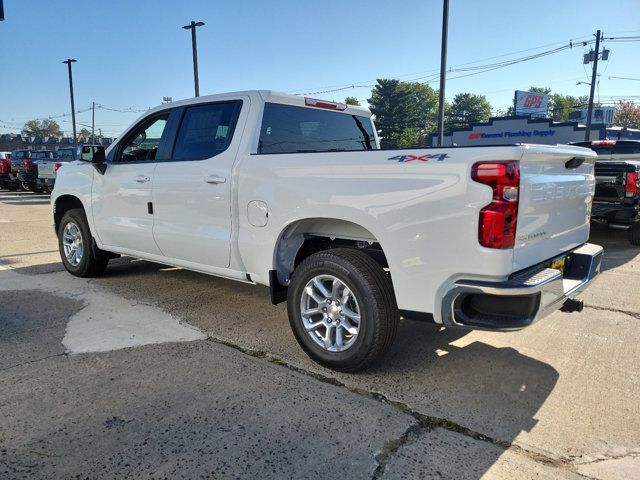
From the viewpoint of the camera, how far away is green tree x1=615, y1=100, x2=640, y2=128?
87.9 m

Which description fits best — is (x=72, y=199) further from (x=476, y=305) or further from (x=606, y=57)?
(x=606, y=57)

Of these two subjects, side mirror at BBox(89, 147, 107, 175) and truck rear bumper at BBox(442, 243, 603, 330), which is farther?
side mirror at BBox(89, 147, 107, 175)

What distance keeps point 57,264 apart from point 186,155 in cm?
360

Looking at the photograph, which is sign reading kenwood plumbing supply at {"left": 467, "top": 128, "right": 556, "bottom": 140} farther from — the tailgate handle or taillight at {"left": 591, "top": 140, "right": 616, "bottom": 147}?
the tailgate handle

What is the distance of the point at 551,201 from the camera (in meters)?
3.12

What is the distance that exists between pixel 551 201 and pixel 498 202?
0.65 m

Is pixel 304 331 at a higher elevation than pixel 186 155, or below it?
below

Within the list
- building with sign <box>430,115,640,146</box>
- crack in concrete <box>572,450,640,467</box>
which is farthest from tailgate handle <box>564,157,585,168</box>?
building with sign <box>430,115,640,146</box>

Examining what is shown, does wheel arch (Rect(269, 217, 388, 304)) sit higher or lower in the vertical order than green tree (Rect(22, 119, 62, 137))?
lower

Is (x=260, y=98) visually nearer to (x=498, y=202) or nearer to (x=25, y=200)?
(x=498, y=202)

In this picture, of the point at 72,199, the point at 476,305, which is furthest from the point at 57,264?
the point at 476,305

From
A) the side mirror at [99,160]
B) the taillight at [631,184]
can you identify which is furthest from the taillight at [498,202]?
the taillight at [631,184]

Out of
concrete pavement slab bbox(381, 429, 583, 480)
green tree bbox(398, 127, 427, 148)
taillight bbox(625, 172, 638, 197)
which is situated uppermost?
green tree bbox(398, 127, 427, 148)

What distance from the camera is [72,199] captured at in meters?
6.17
